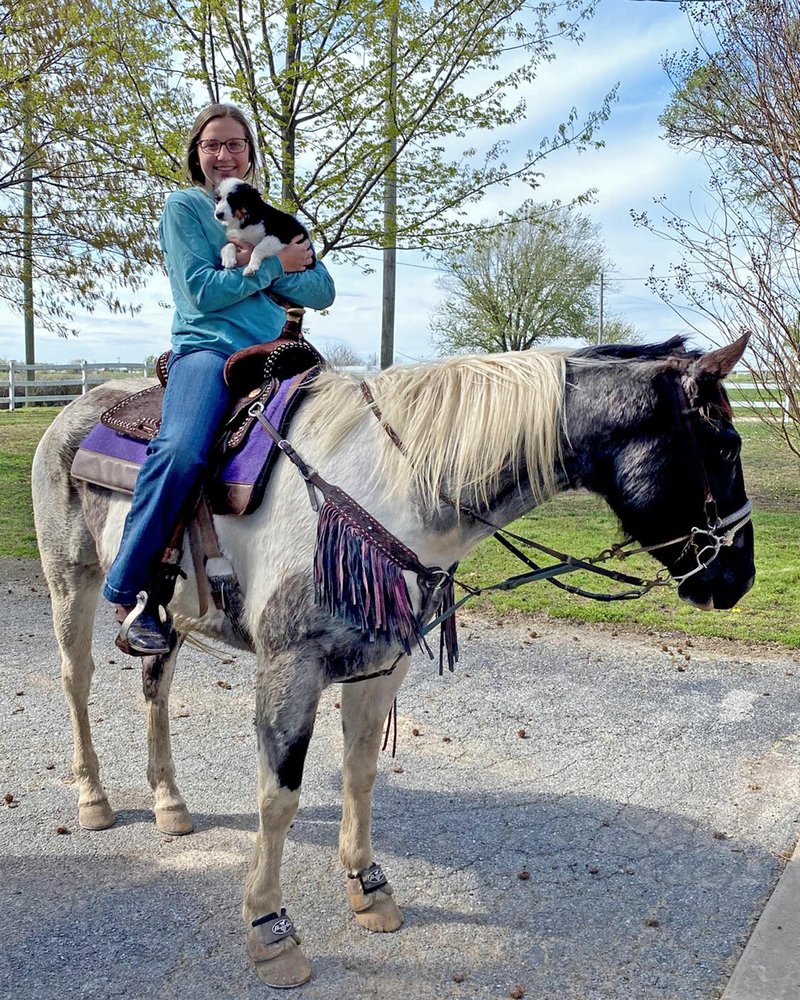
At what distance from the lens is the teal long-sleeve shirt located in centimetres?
292

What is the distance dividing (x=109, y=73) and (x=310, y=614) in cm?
923

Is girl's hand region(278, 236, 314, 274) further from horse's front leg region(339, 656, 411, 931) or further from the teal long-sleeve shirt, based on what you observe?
horse's front leg region(339, 656, 411, 931)

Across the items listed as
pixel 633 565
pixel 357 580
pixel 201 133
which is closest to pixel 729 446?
pixel 357 580

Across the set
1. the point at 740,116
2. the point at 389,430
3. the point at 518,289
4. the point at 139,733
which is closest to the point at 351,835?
the point at 389,430

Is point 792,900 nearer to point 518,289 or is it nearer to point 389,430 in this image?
point 389,430

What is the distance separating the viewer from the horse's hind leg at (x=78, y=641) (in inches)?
155

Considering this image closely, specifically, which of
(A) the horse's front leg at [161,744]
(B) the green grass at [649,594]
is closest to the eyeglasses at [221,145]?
(A) the horse's front leg at [161,744]

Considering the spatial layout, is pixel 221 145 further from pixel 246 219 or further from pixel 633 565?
pixel 633 565

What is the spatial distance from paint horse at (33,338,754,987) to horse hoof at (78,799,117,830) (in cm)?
124

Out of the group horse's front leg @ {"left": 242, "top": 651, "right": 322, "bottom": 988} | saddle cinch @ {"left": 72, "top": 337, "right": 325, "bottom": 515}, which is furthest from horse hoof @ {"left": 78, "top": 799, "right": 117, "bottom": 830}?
saddle cinch @ {"left": 72, "top": 337, "right": 325, "bottom": 515}

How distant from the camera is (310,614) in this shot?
2656 mm

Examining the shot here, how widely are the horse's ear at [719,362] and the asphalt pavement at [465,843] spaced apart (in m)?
2.02

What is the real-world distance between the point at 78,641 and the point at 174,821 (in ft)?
3.16

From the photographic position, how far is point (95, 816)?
3814 millimetres
